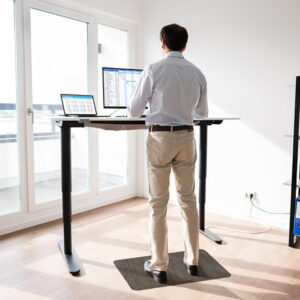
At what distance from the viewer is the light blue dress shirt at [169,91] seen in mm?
1937

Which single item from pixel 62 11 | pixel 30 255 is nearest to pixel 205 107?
pixel 30 255

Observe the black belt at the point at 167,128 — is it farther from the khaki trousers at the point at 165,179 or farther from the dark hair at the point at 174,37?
the dark hair at the point at 174,37

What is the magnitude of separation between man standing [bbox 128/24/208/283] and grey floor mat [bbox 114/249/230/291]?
77 millimetres

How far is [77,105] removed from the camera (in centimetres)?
259

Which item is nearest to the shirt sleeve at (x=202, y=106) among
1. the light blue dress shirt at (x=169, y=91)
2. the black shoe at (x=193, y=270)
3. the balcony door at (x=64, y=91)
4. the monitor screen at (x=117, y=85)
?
the light blue dress shirt at (x=169, y=91)

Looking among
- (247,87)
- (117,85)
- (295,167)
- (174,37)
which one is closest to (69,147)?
(117,85)

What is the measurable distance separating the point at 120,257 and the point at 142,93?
1184 mm

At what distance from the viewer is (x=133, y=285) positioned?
2.07 metres

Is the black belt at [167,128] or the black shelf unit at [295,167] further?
the black shelf unit at [295,167]

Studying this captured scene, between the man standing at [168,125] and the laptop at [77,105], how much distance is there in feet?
2.13

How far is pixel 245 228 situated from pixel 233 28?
1811 mm

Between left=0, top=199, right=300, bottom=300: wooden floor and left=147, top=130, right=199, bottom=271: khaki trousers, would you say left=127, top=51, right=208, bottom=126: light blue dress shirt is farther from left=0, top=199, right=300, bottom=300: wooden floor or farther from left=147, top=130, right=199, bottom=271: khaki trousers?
left=0, top=199, right=300, bottom=300: wooden floor

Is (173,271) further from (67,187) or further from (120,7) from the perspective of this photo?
(120,7)

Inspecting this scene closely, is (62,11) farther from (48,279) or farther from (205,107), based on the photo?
(48,279)
